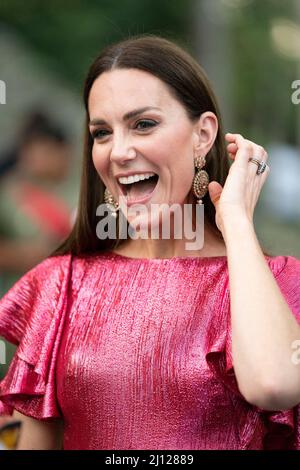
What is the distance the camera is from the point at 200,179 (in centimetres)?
255

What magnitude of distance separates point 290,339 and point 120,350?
0.48 meters

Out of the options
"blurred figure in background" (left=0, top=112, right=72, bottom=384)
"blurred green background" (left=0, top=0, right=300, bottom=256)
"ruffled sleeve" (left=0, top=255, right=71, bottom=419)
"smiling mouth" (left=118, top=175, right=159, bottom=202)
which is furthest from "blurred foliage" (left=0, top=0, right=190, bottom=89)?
"smiling mouth" (left=118, top=175, right=159, bottom=202)

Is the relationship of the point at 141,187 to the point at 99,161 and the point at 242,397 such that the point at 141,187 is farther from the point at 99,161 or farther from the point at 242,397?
the point at 242,397

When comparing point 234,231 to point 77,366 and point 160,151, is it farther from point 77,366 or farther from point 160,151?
point 77,366

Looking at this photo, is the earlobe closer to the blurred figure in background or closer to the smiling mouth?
the smiling mouth

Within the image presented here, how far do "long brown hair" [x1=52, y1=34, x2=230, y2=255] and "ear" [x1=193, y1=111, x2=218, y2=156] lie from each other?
0.02 m

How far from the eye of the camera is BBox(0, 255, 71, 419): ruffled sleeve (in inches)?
98.1

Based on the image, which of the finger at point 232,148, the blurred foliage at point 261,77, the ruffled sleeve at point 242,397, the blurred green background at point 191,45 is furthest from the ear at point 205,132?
the blurred foliage at point 261,77

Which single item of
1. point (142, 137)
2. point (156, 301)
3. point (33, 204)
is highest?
point (33, 204)

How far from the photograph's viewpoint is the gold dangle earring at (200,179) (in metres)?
2.54

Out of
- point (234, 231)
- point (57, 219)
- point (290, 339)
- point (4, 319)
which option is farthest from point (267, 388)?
point (57, 219)

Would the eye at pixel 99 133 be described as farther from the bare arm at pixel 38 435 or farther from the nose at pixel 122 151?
the bare arm at pixel 38 435

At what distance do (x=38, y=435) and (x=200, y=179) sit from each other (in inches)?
32.5

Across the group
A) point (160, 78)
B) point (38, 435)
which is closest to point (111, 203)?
point (160, 78)
